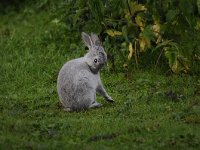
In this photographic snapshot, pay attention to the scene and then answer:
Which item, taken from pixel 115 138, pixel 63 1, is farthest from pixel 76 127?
pixel 63 1

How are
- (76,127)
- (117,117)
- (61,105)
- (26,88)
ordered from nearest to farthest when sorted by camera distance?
(76,127)
(117,117)
(61,105)
(26,88)

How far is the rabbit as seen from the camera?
9.47 m

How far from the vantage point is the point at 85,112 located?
935cm

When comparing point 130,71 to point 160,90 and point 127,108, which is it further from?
point 127,108

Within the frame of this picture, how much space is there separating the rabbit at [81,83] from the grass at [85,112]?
18 cm

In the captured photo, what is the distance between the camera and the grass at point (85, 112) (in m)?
7.76

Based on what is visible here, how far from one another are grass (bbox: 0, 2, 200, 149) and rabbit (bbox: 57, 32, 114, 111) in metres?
0.18

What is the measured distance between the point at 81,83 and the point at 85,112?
1.45 feet

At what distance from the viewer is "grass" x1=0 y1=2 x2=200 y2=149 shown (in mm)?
7762

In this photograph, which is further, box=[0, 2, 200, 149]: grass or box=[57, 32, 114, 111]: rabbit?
box=[57, 32, 114, 111]: rabbit

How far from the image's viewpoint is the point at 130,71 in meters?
11.6

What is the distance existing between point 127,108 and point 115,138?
1.50 metres

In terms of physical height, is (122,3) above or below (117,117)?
above

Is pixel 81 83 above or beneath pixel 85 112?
above
